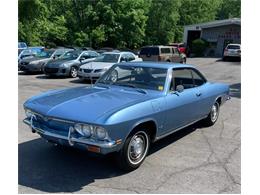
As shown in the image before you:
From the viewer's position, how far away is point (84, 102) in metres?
5.13

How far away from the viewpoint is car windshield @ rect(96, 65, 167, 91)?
5991mm

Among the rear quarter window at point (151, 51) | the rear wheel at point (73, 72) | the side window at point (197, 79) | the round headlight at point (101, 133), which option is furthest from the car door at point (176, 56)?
the round headlight at point (101, 133)

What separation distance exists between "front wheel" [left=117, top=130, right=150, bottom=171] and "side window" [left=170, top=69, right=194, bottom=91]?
1.19m

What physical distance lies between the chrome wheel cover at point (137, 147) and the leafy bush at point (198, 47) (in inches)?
1494

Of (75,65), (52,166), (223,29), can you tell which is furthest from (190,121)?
(223,29)

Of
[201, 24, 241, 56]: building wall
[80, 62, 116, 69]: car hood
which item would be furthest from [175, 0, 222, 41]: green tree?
[80, 62, 116, 69]: car hood

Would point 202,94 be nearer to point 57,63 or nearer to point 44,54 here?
point 57,63

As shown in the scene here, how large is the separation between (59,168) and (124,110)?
4.13 feet

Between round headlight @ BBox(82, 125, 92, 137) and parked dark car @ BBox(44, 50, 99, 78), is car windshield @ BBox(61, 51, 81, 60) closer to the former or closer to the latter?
parked dark car @ BBox(44, 50, 99, 78)

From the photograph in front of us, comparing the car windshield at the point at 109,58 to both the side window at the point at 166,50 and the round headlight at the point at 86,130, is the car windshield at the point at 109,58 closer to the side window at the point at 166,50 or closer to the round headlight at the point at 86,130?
the side window at the point at 166,50

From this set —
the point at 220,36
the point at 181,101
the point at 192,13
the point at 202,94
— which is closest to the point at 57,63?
the point at 202,94

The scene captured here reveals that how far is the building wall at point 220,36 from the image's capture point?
41.7m

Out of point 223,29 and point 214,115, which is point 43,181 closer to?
point 214,115

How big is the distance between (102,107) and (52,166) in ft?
3.75
